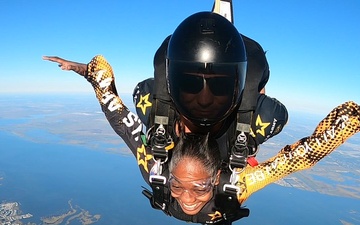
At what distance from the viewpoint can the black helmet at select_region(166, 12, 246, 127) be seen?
1.53 m

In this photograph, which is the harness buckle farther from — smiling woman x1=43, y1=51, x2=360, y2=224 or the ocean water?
the ocean water

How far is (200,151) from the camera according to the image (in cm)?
218

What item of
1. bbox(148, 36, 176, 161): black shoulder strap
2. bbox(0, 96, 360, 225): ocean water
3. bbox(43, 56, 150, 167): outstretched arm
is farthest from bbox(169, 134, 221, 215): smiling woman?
bbox(0, 96, 360, 225): ocean water

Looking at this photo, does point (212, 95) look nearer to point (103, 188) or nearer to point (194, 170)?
point (194, 170)

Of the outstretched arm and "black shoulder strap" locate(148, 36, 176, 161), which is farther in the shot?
the outstretched arm

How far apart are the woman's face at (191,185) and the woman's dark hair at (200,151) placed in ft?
0.11

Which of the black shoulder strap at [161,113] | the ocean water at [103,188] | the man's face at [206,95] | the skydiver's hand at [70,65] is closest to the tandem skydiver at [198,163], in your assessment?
the skydiver's hand at [70,65]

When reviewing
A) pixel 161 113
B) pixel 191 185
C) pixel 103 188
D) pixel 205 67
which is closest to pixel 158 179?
pixel 191 185

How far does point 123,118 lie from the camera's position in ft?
8.07

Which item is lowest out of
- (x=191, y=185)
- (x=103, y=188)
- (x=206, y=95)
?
(x=103, y=188)

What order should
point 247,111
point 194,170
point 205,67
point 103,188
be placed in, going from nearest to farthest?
point 205,67 → point 247,111 → point 194,170 → point 103,188

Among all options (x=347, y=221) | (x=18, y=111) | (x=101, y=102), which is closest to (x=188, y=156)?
(x=101, y=102)

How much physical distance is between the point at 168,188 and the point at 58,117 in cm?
18039

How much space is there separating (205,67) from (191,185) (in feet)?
3.57
